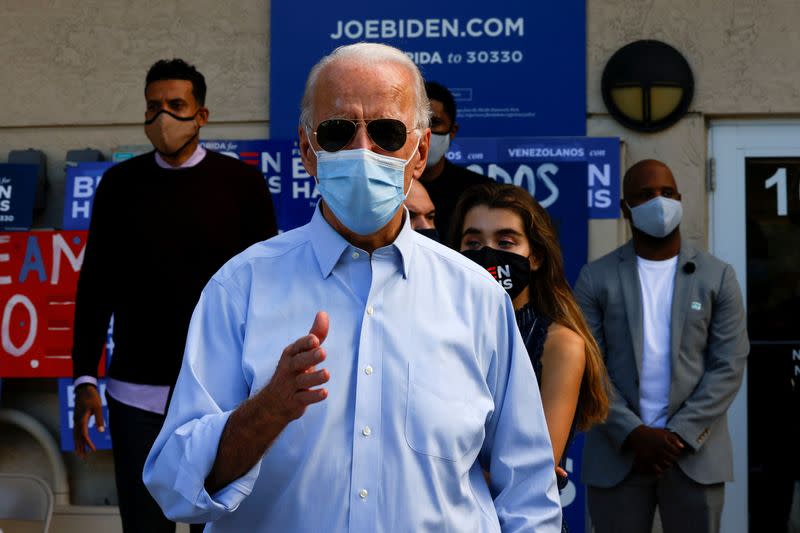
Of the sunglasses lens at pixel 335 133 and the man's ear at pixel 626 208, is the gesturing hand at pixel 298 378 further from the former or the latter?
the man's ear at pixel 626 208

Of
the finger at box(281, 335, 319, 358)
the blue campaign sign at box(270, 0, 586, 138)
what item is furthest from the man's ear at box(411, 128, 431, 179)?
the blue campaign sign at box(270, 0, 586, 138)

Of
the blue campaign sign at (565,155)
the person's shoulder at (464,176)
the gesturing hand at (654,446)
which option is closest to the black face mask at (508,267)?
the person's shoulder at (464,176)

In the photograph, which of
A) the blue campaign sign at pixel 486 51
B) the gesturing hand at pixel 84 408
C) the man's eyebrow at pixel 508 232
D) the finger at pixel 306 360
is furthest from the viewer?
the blue campaign sign at pixel 486 51

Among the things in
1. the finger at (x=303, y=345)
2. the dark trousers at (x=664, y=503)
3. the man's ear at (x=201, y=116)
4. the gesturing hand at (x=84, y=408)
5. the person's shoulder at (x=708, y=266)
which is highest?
the man's ear at (x=201, y=116)

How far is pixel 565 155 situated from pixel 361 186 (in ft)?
12.4

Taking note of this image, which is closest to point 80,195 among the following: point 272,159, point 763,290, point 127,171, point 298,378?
point 272,159

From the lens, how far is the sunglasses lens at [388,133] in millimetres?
1918

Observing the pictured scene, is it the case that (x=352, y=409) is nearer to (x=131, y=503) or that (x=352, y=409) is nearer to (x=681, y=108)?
(x=131, y=503)

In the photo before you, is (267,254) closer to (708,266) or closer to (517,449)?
(517,449)

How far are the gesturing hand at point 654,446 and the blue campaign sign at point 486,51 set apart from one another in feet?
6.16

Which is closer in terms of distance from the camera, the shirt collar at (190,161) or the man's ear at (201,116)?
the shirt collar at (190,161)

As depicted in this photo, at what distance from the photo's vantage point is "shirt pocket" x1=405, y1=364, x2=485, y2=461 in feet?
6.07

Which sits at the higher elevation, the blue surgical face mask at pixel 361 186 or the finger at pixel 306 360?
the blue surgical face mask at pixel 361 186

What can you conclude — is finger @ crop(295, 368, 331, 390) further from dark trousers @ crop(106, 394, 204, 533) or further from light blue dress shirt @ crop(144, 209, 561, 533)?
dark trousers @ crop(106, 394, 204, 533)
